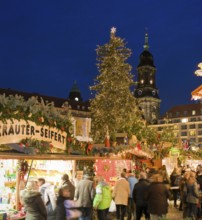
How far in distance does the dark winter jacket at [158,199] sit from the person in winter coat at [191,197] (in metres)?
2.23

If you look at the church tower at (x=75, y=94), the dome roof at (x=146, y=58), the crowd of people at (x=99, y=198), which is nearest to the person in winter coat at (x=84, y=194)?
the crowd of people at (x=99, y=198)

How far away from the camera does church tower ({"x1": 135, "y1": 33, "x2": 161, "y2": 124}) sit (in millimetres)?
106000

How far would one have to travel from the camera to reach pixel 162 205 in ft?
30.2

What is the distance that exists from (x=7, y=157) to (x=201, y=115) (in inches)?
3964

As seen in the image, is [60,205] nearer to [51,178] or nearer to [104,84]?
[51,178]

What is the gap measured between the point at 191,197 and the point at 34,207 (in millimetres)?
5734

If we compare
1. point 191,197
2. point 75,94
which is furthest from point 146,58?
point 191,197

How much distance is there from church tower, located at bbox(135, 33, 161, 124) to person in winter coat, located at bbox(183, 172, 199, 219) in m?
94.0

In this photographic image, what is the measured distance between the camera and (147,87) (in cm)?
10769

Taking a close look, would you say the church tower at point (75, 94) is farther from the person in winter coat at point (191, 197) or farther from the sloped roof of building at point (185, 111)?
the person in winter coat at point (191, 197)

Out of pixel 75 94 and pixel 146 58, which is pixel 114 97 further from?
pixel 75 94

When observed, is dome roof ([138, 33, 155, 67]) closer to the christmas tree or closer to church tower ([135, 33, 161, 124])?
church tower ([135, 33, 161, 124])

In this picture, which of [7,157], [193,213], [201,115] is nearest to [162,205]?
[193,213]

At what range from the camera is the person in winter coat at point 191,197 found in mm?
11273
